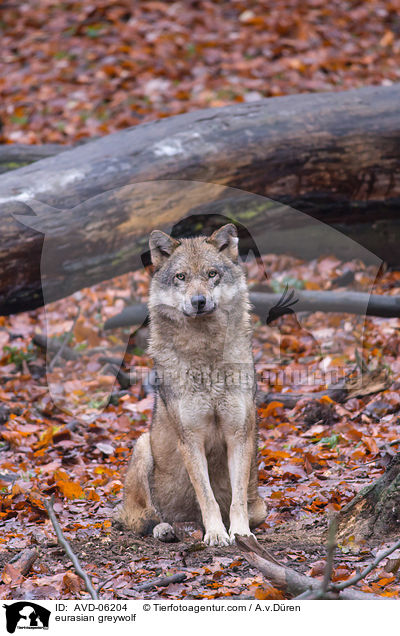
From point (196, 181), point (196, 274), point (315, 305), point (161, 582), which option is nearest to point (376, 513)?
point (161, 582)

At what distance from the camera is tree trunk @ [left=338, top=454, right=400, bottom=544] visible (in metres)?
4.43

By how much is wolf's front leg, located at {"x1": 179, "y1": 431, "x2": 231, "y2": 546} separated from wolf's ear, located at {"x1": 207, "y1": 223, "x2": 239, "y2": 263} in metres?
1.56

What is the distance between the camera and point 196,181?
8633 millimetres

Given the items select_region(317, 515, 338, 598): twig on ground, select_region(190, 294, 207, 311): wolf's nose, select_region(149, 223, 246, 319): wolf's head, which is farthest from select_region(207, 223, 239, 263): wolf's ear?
select_region(317, 515, 338, 598): twig on ground

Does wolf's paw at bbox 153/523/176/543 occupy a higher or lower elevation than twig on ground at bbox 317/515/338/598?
lower

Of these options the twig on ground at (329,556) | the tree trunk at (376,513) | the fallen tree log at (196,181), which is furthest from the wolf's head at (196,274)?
the fallen tree log at (196,181)

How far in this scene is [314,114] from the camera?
9.06 meters

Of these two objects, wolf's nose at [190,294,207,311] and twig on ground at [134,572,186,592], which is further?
wolf's nose at [190,294,207,311]

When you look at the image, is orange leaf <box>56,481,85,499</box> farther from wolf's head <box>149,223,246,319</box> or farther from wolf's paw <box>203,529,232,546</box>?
wolf's head <box>149,223,246,319</box>

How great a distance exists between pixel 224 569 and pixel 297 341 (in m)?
5.15

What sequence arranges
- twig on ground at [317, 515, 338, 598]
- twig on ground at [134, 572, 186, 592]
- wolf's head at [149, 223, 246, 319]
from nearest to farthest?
1. twig on ground at [317, 515, 338, 598]
2. twig on ground at [134, 572, 186, 592]
3. wolf's head at [149, 223, 246, 319]
